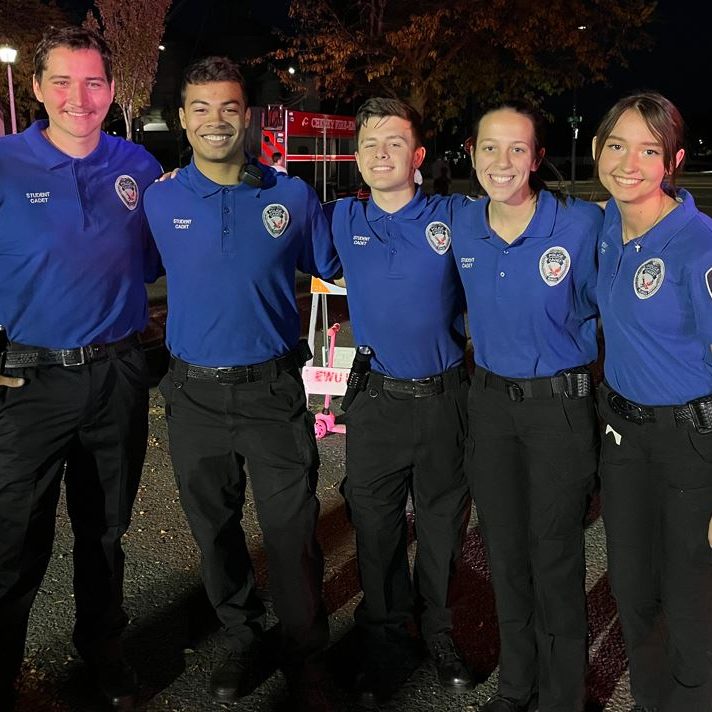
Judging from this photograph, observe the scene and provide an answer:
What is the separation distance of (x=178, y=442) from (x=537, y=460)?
1358 millimetres

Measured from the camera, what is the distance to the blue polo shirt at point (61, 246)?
9.45ft

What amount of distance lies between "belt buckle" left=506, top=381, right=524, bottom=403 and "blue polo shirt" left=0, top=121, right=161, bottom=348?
1.48 meters

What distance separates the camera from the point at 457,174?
59.4 m

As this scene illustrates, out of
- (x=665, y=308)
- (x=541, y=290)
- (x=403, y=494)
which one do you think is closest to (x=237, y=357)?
(x=403, y=494)

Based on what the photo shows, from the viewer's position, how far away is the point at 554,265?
271cm

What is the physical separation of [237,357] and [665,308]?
1.52 meters

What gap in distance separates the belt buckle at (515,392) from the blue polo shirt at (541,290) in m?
0.04

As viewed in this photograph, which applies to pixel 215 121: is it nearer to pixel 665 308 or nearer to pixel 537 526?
pixel 665 308

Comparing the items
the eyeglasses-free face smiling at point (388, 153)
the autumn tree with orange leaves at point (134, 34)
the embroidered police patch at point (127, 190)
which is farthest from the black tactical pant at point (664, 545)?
the autumn tree with orange leaves at point (134, 34)

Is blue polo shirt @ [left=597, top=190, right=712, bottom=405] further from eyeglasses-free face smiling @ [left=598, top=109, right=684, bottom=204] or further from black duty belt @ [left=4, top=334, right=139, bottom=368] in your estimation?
black duty belt @ [left=4, top=334, right=139, bottom=368]

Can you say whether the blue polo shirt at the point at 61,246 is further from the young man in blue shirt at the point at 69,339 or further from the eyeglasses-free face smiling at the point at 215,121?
the eyeglasses-free face smiling at the point at 215,121

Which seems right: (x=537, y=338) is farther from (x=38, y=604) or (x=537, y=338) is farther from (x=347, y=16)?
(x=347, y=16)

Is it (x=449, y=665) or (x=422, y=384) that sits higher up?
(x=422, y=384)

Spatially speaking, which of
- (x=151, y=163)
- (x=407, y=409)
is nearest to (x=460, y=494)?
(x=407, y=409)
